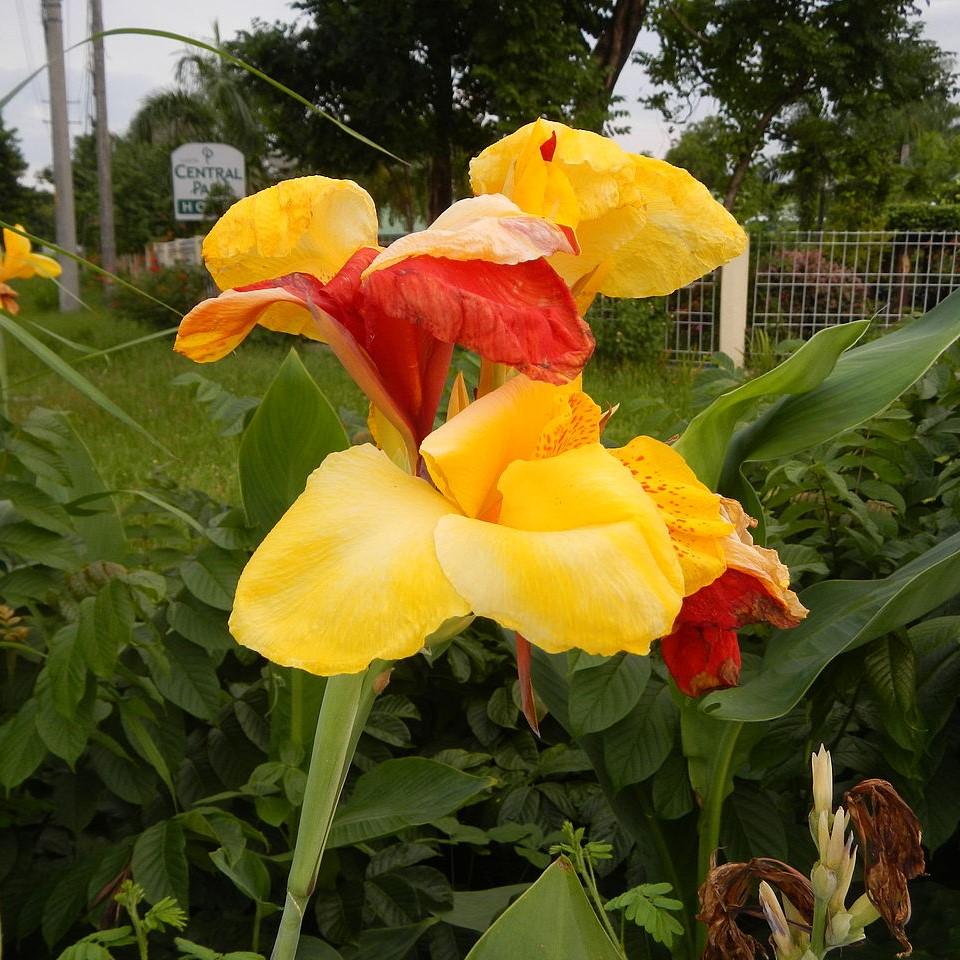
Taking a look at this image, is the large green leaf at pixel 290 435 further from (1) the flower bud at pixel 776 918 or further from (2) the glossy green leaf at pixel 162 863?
(1) the flower bud at pixel 776 918

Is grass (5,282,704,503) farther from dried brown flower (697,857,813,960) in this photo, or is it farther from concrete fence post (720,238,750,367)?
dried brown flower (697,857,813,960)

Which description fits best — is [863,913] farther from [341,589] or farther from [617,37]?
[617,37]

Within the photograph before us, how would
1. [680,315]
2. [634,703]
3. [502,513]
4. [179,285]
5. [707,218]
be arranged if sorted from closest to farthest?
[502,513] → [707,218] → [634,703] → [680,315] → [179,285]

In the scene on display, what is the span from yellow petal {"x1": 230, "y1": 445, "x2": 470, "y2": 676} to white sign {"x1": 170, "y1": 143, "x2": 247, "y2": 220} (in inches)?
362

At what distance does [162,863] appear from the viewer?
90 cm

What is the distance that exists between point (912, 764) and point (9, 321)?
3.35 feet

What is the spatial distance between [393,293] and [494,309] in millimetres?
53

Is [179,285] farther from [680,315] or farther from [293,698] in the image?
[293,698]

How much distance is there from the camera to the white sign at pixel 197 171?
909cm

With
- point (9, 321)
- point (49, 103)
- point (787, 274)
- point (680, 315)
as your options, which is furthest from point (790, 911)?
point (49, 103)

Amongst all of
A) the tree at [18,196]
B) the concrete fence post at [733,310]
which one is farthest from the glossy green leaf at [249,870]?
the tree at [18,196]

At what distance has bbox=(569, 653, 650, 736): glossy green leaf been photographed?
3.00 ft

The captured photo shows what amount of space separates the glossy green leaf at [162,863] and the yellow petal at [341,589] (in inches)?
23.0

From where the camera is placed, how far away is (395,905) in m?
1.00
